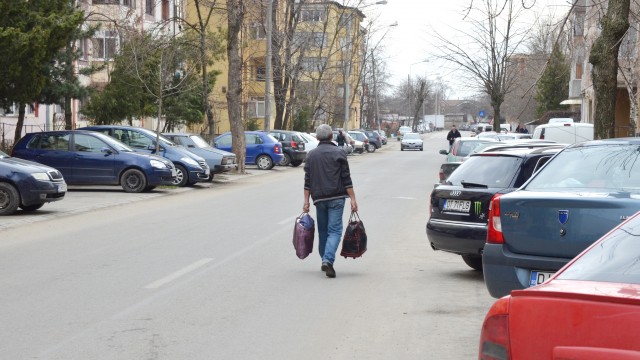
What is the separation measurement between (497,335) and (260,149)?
34.8 metres

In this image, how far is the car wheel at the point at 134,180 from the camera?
79.3ft

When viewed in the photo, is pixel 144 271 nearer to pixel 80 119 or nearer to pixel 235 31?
pixel 235 31

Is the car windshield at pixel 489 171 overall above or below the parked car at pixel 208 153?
above

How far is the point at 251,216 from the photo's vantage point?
59.2 feet

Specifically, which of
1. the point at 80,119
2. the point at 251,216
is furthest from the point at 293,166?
the point at 251,216

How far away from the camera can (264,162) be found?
38656 mm

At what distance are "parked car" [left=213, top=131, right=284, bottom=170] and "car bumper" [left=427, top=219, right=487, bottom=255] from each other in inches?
1073

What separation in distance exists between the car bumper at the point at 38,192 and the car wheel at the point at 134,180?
19.7ft

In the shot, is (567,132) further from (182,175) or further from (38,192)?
(38,192)

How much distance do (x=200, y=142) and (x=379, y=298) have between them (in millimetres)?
22339

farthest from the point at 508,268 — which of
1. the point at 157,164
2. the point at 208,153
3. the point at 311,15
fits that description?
the point at 311,15

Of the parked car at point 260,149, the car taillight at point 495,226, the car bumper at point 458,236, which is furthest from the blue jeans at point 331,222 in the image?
the parked car at point 260,149

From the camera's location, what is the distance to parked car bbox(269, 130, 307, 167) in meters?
41.8

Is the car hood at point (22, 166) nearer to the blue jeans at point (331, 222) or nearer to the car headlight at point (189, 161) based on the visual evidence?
the blue jeans at point (331, 222)
